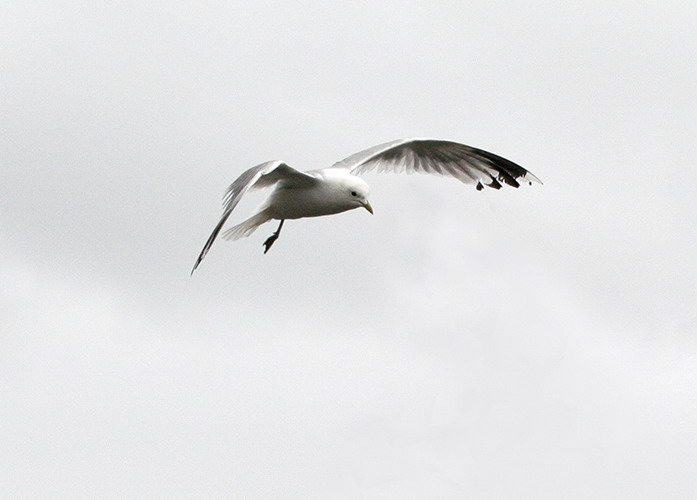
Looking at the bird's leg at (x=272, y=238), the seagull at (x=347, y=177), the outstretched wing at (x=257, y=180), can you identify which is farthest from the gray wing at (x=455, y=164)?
the outstretched wing at (x=257, y=180)

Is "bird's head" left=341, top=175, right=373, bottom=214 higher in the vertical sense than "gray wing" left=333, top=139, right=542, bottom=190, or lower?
lower

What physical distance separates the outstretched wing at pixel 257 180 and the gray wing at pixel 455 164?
7.52 ft

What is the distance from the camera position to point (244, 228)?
15.7 metres

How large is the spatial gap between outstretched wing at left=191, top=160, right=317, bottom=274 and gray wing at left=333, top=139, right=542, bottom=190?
2291 mm

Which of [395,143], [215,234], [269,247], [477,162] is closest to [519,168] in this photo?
[477,162]

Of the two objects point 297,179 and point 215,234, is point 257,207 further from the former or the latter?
point 215,234

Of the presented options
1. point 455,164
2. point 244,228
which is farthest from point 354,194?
point 455,164

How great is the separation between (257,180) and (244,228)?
2.47m

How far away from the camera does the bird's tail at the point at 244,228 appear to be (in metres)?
15.3

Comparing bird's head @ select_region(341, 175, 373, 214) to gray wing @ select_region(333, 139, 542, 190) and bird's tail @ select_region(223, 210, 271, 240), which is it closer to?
bird's tail @ select_region(223, 210, 271, 240)

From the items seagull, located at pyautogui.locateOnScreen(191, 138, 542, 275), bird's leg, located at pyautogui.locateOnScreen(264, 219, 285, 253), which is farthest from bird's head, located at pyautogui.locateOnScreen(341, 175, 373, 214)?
bird's leg, located at pyautogui.locateOnScreen(264, 219, 285, 253)

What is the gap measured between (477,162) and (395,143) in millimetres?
1266

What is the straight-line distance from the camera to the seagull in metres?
13.3

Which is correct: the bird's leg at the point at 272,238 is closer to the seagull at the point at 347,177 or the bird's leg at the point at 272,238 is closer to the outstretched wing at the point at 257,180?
the seagull at the point at 347,177
